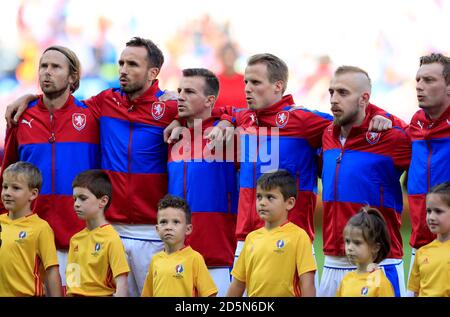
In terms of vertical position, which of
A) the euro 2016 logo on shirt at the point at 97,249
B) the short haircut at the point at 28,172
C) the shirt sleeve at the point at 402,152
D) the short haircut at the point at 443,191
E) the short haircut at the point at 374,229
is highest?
the shirt sleeve at the point at 402,152

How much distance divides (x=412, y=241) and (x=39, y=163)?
9.00 feet

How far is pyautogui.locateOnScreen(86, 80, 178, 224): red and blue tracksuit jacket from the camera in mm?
7738

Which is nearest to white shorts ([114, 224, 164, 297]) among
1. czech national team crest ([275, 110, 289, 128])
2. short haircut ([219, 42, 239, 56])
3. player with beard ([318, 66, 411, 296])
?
czech national team crest ([275, 110, 289, 128])

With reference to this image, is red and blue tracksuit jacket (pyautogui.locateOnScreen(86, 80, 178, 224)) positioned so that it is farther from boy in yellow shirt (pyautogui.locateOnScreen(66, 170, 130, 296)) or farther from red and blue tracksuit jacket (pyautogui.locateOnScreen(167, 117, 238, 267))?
boy in yellow shirt (pyautogui.locateOnScreen(66, 170, 130, 296))

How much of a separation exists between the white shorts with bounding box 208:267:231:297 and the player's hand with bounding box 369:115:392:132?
1503 millimetres

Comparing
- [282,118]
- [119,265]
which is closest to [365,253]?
[282,118]

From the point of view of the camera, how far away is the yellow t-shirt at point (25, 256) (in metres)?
7.11

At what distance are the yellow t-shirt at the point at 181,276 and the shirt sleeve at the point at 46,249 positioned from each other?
2.31ft

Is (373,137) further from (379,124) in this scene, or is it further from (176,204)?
(176,204)

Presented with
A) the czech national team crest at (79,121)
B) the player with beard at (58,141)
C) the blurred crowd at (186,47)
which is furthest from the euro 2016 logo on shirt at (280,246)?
the blurred crowd at (186,47)

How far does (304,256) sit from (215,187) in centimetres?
116

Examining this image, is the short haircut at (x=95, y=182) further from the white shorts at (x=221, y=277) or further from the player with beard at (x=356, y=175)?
the player with beard at (x=356, y=175)
